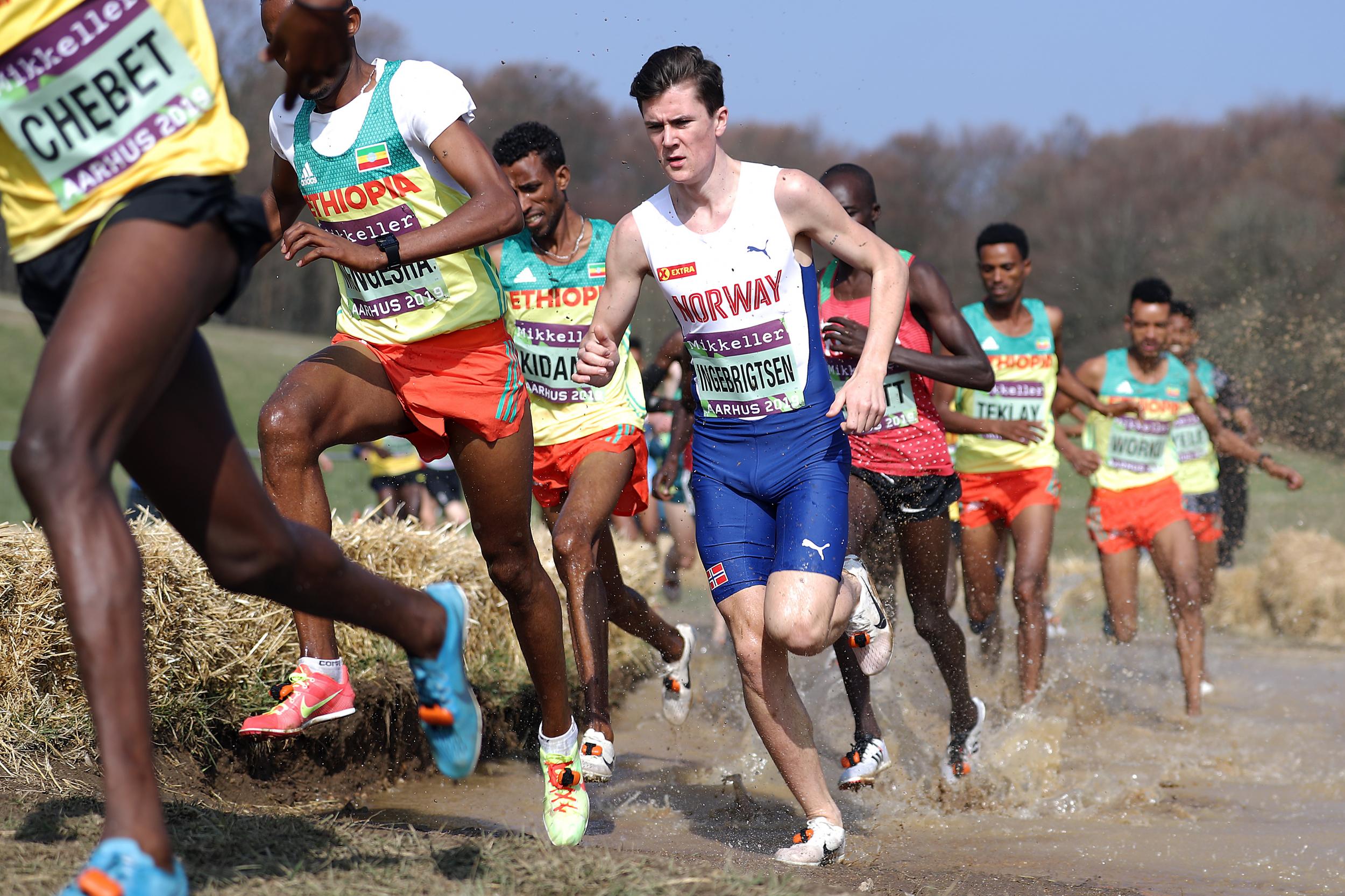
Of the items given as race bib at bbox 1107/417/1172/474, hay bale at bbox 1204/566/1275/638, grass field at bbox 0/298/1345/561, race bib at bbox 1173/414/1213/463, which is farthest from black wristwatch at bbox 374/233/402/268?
hay bale at bbox 1204/566/1275/638

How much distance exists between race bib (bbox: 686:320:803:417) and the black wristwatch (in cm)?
114

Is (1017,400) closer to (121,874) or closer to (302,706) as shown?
(302,706)

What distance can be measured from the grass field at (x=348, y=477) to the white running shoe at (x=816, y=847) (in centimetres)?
408

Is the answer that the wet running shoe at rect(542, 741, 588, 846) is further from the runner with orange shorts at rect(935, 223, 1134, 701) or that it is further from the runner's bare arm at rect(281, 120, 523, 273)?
the runner with orange shorts at rect(935, 223, 1134, 701)

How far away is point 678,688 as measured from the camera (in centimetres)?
629

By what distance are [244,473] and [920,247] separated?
38710mm

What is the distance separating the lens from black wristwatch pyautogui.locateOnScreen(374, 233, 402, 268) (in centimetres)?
387

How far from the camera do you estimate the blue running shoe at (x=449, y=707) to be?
2.96 metres

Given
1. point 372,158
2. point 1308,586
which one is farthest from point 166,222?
point 1308,586

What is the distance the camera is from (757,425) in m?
4.56

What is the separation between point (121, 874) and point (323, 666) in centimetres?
190

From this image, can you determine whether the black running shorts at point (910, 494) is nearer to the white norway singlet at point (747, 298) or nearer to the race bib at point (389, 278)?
the white norway singlet at point (747, 298)

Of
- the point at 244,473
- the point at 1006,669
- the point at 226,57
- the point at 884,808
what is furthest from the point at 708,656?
the point at 226,57

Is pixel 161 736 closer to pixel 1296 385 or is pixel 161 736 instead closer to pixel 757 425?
pixel 757 425
